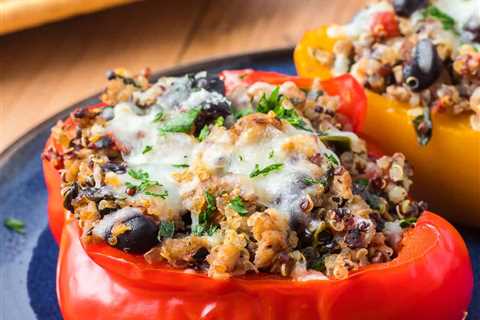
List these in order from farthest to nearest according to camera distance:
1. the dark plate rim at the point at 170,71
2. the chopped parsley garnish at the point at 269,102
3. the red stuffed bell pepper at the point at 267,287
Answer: the dark plate rim at the point at 170,71
the chopped parsley garnish at the point at 269,102
the red stuffed bell pepper at the point at 267,287

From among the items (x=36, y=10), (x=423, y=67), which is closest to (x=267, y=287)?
(x=423, y=67)

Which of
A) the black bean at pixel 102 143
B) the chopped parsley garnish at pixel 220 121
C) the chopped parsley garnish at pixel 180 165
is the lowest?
the black bean at pixel 102 143

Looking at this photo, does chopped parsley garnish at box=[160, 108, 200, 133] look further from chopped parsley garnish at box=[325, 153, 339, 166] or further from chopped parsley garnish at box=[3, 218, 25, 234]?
chopped parsley garnish at box=[3, 218, 25, 234]

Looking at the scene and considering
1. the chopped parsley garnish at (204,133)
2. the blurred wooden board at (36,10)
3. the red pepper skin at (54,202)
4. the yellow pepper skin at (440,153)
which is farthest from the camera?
the blurred wooden board at (36,10)

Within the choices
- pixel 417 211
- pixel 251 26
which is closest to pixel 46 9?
pixel 251 26

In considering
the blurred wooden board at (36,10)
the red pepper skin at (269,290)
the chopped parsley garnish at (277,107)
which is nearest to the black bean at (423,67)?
the chopped parsley garnish at (277,107)

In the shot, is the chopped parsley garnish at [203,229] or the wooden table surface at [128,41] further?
the wooden table surface at [128,41]

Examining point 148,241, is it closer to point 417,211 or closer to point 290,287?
point 290,287

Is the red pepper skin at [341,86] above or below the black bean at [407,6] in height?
→ below

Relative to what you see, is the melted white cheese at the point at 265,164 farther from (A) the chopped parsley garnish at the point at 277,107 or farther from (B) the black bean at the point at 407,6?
(B) the black bean at the point at 407,6
